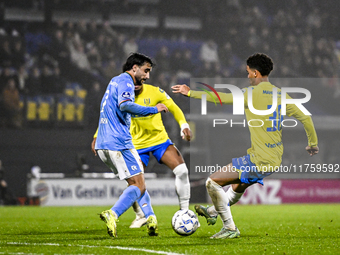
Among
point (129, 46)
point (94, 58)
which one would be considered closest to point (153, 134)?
point (94, 58)

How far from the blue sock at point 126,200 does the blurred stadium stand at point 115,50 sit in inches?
318

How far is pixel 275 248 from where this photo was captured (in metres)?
4.75

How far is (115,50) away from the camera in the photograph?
17453 millimetres

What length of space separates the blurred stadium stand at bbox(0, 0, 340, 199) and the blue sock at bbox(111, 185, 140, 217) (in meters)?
8.07

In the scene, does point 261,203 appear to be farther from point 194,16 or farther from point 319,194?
point 194,16

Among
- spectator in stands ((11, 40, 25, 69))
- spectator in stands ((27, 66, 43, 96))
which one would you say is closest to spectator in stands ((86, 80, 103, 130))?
spectator in stands ((27, 66, 43, 96))

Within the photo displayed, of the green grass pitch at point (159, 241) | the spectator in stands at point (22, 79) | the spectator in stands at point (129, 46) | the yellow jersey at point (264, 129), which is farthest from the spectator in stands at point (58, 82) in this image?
the yellow jersey at point (264, 129)

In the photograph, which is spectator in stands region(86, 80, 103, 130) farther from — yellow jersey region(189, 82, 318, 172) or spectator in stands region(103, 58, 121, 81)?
yellow jersey region(189, 82, 318, 172)

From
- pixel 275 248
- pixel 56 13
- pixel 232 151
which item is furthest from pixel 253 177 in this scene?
pixel 56 13

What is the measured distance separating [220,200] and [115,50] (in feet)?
41.9

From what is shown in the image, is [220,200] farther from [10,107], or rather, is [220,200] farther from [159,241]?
[10,107]

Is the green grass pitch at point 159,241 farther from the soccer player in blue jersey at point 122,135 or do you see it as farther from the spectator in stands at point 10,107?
the spectator in stands at point 10,107

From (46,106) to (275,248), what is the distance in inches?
407

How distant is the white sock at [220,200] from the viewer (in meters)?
5.43
